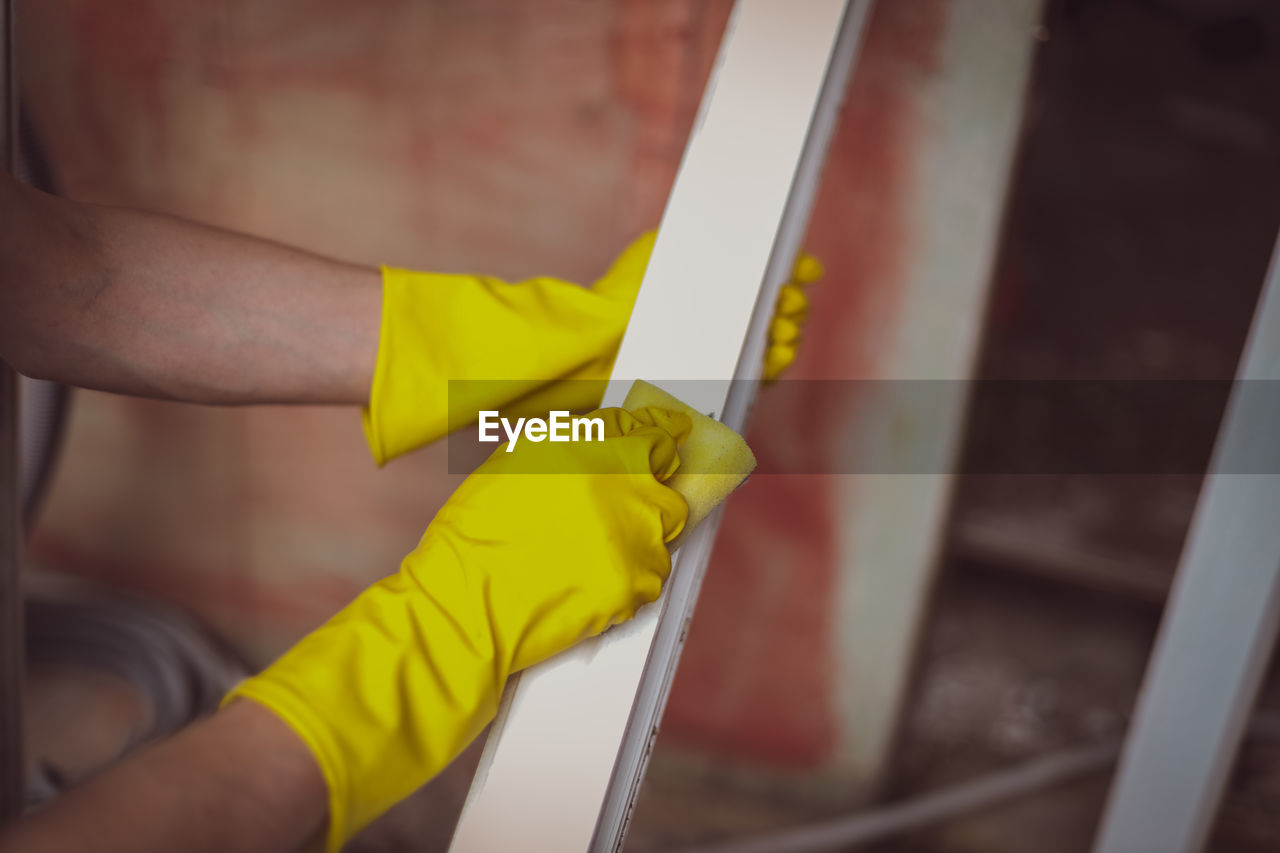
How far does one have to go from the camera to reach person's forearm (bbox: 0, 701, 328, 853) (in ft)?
1.34

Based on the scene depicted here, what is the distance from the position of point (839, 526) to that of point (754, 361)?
761mm

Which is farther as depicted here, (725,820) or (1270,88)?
(1270,88)

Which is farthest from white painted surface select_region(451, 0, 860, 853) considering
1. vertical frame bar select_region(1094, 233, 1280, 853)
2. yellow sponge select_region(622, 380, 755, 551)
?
vertical frame bar select_region(1094, 233, 1280, 853)

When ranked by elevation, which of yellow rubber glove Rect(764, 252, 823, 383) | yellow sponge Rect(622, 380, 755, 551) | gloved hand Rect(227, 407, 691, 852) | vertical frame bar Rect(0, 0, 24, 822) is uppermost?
yellow rubber glove Rect(764, 252, 823, 383)

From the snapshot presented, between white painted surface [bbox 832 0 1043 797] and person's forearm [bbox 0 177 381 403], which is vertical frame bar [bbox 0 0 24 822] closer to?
person's forearm [bbox 0 177 381 403]

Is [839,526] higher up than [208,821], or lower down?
lower down

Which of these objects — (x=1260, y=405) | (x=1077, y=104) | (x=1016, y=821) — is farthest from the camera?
(x=1077, y=104)

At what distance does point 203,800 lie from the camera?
17.4 inches

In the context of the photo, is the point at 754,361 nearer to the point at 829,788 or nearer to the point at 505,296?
the point at 505,296

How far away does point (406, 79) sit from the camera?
1186 mm

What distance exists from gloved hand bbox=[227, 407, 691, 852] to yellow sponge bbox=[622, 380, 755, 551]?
0.02 metres

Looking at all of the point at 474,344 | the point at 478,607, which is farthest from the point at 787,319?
the point at 478,607

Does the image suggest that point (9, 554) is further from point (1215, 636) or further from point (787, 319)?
point (1215, 636)

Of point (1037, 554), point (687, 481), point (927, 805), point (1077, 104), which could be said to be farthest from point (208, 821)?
point (1077, 104)
